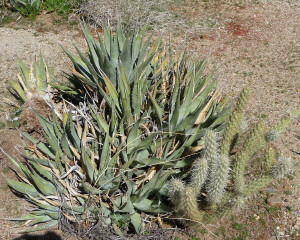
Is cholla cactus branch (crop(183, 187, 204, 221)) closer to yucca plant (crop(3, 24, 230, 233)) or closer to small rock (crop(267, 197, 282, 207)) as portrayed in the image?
yucca plant (crop(3, 24, 230, 233))

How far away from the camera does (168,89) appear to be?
12.3ft

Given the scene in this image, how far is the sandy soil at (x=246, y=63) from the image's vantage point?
336cm

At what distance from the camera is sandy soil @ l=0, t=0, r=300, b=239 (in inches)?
132

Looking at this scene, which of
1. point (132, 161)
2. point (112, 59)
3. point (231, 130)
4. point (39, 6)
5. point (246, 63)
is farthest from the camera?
point (39, 6)

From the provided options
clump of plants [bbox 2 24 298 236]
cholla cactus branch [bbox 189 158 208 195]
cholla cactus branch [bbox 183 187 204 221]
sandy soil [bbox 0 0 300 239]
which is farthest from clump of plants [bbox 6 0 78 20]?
cholla cactus branch [bbox 183 187 204 221]

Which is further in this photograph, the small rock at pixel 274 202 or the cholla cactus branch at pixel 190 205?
the small rock at pixel 274 202

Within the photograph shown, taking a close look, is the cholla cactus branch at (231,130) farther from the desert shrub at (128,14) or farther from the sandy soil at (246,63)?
the desert shrub at (128,14)

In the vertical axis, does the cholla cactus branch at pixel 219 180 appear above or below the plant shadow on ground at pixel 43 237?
above

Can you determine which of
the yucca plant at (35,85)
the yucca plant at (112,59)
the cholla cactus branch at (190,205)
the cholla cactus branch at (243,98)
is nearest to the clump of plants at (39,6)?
the yucca plant at (35,85)

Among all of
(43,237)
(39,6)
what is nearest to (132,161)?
(43,237)

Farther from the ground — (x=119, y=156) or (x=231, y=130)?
(x=119, y=156)

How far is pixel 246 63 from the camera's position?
6023 mm

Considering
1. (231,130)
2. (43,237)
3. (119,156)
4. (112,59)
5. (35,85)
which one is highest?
(112,59)

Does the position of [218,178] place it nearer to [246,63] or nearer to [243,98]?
[243,98]
